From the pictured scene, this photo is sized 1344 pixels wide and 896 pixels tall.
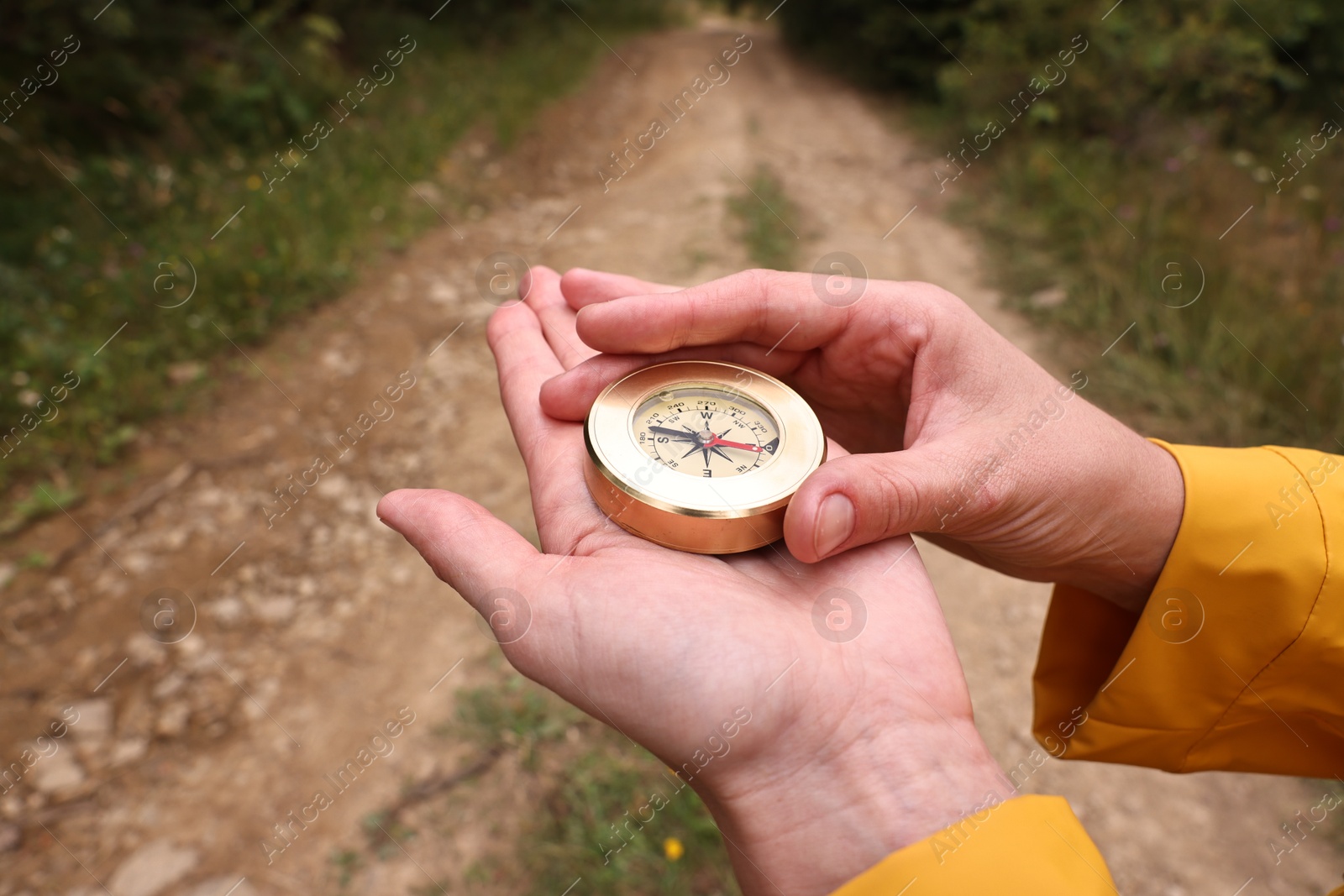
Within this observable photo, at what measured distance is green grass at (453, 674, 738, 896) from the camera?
319 centimetres

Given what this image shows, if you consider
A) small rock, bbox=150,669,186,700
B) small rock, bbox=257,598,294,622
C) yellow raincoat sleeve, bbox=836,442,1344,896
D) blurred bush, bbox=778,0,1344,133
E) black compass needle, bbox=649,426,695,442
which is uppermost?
black compass needle, bbox=649,426,695,442

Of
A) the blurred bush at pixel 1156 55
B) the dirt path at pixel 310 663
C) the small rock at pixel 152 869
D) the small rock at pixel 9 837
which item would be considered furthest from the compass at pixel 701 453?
the blurred bush at pixel 1156 55

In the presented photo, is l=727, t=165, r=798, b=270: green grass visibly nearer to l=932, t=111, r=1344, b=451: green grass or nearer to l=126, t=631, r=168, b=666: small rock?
l=932, t=111, r=1344, b=451: green grass

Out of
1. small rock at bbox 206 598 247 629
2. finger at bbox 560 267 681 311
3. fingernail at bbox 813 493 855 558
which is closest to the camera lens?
fingernail at bbox 813 493 855 558

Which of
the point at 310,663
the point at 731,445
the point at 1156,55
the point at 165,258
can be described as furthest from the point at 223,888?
the point at 1156,55

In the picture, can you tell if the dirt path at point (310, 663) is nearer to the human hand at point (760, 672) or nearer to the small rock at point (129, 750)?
the small rock at point (129, 750)

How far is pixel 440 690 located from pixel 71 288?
395 centimetres

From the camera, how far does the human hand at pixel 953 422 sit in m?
2.12

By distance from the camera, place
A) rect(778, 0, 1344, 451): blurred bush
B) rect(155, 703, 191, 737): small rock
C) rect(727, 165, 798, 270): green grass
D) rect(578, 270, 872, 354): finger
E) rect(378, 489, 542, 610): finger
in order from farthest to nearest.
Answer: rect(727, 165, 798, 270): green grass → rect(778, 0, 1344, 451): blurred bush → rect(155, 703, 191, 737): small rock → rect(578, 270, 872, 354): finger → rect(378, 489, 542, 610): finger

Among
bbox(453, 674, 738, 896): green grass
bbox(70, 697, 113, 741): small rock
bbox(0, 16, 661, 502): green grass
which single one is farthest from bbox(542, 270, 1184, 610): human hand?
bbox(0, 16, 661, 502): green grass

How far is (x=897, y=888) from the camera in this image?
1.54 metres

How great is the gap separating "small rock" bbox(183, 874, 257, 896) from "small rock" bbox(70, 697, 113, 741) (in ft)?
2.86

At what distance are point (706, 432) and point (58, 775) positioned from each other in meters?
3.19

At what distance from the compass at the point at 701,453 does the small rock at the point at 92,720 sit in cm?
279
